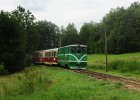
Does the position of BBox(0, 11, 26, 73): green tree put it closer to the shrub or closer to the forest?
the forest

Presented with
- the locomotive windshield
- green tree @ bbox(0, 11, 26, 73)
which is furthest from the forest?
the locomotive windshield

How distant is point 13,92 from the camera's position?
2152cm

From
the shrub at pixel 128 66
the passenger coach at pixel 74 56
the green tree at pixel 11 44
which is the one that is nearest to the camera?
the shrub at pixel 128 66

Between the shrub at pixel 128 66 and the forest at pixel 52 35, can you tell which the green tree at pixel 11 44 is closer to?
the forest at pixel 52 35

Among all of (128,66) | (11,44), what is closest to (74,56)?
(128,66)

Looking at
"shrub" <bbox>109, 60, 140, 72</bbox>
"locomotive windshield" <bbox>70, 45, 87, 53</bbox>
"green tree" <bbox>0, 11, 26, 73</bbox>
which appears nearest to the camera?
"shrub" <bbox>109, 60, 140, 72</bbox>

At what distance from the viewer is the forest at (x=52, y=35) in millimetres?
52938

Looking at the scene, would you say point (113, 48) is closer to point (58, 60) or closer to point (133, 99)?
point (58, 60)

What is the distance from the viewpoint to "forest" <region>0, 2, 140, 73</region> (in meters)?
52.9

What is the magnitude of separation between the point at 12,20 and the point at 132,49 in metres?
62.9

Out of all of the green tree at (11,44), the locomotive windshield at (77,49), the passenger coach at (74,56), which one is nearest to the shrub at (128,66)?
the passenger coach at (74,56)

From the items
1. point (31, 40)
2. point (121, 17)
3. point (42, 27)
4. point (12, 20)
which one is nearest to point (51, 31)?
point (42, 27)

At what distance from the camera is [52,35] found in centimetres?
14862

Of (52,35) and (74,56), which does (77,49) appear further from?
(52,35)
